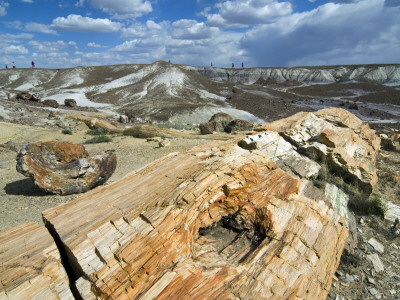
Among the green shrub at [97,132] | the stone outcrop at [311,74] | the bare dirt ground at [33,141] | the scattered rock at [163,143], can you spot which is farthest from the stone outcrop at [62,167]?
the stone outcrop at [311,74]

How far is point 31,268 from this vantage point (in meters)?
2.95

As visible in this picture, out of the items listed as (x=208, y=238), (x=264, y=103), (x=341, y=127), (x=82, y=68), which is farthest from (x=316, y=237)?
(x=82, y=68)

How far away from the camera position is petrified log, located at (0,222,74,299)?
2.71 meters

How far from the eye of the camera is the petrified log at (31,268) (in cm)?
271

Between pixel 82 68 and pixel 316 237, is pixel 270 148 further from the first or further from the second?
pixel 82 68

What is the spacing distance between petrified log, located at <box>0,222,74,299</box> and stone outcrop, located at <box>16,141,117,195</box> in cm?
384

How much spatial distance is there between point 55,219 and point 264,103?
35578 millimetres

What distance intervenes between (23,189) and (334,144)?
896cm

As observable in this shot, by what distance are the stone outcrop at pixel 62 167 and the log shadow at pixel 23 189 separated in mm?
415

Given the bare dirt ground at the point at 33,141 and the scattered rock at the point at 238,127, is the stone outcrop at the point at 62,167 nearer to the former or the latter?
the bare dirt ground at the point at 33,141

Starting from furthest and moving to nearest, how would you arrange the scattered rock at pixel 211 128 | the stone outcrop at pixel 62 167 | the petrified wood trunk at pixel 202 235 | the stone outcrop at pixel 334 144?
the scattered rock at pixel 211 128 < the stone outcrop at pixel 62 167 < the stone outcrop at pixel 334 144 < the petrified wood trunk at pixel 202 235

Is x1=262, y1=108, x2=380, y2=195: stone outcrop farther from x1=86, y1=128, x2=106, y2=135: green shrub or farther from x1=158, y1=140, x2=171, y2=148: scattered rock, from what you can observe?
x1=86, y1=128, x2=106, y2=135: green shrub

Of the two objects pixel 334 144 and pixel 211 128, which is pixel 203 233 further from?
pixel 211 128

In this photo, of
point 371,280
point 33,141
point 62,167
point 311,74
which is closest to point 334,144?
point 371,280
